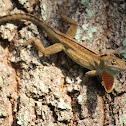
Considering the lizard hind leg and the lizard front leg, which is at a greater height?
the lizard hind leg

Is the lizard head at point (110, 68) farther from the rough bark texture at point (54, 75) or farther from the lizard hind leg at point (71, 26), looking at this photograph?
the lizard hind leg at point (71, 26)

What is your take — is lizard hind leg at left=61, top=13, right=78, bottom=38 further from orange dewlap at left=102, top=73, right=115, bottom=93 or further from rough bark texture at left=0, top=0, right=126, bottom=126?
orange dewlap at left=102, top=73, right=115, bottom=93

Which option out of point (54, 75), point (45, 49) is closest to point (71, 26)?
point (45, 49)

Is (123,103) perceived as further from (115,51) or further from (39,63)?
(39,63)

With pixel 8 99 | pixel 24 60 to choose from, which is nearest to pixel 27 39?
pixel 24 60

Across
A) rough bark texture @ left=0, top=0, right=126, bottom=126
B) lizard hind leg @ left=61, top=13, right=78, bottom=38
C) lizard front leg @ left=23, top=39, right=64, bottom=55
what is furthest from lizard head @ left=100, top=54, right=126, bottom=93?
lizard front leg @ left=23, top=39, right=64, bottom=55

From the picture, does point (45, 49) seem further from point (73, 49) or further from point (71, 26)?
point (71, 26)
